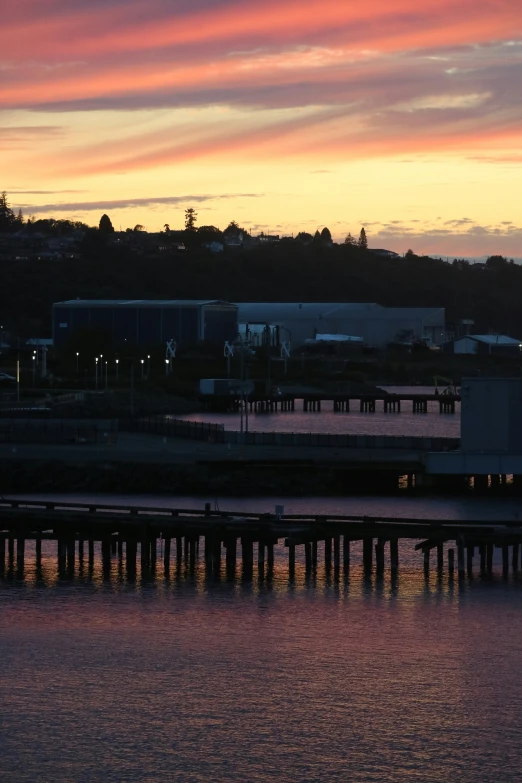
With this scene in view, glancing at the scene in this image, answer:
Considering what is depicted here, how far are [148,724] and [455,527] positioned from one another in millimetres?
15333

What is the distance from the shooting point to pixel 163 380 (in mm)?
141500

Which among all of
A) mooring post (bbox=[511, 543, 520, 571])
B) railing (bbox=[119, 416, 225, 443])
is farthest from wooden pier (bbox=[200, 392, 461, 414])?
mooring post (bbox=[511, 543, 520, 571])

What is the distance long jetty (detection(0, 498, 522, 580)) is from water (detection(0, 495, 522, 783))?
744mm

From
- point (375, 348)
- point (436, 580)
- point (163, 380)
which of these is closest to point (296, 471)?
point (436, 580)

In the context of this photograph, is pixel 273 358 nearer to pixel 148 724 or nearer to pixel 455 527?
pixel 455 527

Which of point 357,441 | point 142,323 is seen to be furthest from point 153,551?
point 142,323

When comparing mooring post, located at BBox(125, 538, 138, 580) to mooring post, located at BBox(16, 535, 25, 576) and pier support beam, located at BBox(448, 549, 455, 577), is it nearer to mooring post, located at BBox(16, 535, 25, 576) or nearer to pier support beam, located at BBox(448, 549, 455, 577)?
mooring post, located at BBox(16, 535, 25, 576)

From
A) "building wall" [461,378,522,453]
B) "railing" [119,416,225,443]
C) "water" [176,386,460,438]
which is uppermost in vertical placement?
"building wall" [461,378,522,453]

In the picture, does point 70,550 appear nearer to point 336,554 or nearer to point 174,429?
point 336,554

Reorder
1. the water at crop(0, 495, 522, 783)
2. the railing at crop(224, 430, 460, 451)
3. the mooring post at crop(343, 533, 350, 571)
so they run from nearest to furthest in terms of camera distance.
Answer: the water at crop(0, 495, 522, 783) → the mooring post at crop(343, 533, 350, 571) → the railing at crop(224, 430, 460, 451)

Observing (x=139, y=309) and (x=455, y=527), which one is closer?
(x=455, y=527)

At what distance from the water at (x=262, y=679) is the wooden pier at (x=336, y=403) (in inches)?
3294

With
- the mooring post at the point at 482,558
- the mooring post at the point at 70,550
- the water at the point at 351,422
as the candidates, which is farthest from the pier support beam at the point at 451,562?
the water at the point at 351,422

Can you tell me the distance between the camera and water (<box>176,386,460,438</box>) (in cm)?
10311
